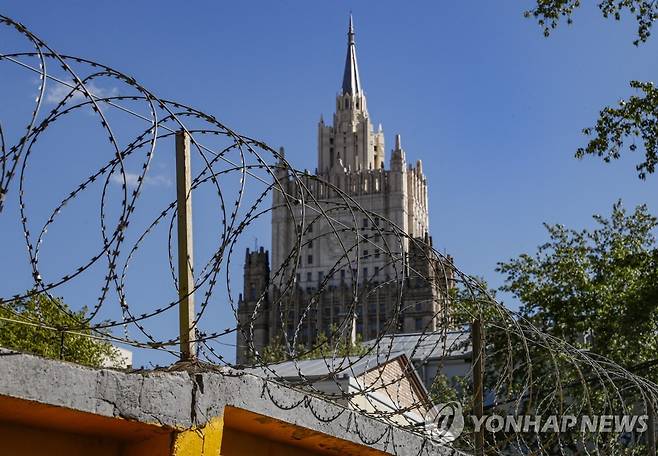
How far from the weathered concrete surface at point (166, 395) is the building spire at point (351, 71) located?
5438 inches

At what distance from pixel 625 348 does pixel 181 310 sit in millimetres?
21770

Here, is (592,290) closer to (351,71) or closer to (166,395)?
(166,395)

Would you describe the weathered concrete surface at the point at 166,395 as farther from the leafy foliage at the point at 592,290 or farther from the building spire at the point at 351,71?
the building spire at the point at 351,71

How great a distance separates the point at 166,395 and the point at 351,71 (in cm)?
14238

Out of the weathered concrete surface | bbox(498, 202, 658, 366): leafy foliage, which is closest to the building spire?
bbox(498, 202, 658, 366): leafy foliage

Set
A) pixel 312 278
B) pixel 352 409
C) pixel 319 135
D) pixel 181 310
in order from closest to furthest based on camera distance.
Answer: pixel 181 310, pixel 352 409, pixel 312 278, pixel 319 135

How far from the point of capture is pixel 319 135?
5536 inches

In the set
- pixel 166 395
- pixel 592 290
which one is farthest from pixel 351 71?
pixel 166 395

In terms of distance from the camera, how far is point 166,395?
4.85m

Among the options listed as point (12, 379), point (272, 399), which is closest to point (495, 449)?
point (272, 399)

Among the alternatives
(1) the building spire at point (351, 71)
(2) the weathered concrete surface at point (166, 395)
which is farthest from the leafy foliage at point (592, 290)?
(1) the building spire at point (351, 71)

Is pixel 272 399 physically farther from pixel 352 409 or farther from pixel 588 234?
pixel 588 234

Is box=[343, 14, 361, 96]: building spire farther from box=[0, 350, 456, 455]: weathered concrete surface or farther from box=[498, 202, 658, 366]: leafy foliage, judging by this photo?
box=[0, 350, 456, 455]: weathered concrete surface

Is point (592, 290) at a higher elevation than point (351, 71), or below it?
below
